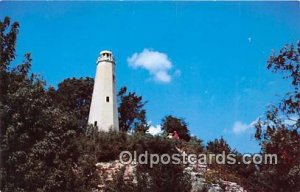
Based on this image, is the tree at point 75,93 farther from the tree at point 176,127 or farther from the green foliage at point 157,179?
the green foliage at point 157,179

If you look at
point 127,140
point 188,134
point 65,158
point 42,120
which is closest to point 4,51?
point 42,120

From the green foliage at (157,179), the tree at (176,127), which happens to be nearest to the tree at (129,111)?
the tree at (176,127)

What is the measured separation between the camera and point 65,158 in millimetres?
17000

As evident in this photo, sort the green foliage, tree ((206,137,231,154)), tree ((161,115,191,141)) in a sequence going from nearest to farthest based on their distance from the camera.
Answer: the green foliage < tree ((206,137,231,154)) < tree ((161,115,191,141))

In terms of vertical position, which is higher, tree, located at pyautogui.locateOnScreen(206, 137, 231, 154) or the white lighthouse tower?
the white lighthouse tower

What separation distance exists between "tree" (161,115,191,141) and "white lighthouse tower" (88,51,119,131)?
5223mm

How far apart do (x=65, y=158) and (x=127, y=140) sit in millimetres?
5949

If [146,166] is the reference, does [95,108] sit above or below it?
above

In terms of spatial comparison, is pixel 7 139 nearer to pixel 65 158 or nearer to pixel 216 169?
pixel 65 158

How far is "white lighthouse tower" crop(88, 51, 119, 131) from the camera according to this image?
2830cm

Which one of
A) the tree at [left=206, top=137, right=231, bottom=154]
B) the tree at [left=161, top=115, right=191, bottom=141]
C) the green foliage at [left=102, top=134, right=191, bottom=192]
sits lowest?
the green foliage at [left=102, top=134, right=191, bottom=192]

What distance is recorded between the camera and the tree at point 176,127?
1293 inches

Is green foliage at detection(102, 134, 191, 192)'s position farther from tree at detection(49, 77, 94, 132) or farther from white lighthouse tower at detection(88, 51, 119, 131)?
tree at detection(49, 77, 94, 132)

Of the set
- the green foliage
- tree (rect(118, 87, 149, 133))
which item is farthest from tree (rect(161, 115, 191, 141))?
the green foliage
